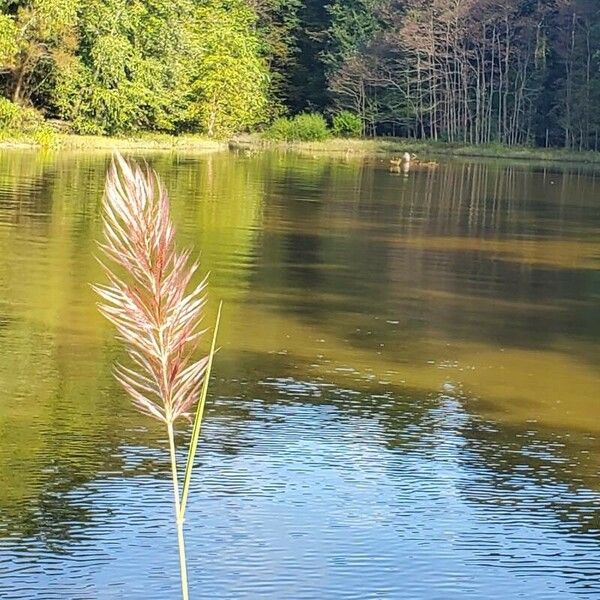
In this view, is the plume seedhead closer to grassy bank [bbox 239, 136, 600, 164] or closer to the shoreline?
the shoreline

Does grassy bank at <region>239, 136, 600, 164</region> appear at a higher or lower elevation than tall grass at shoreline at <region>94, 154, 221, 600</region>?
higher

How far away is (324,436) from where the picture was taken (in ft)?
27.7

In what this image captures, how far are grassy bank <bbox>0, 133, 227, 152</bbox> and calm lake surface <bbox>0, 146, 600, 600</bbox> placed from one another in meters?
25.2

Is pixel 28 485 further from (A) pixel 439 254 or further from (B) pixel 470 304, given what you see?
(A) pixel 439 254

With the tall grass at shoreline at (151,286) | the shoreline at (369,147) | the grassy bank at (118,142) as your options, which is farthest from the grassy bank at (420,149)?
the tall grass at shoreline at (151,286)

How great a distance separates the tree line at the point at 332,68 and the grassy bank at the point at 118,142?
92 centimetres

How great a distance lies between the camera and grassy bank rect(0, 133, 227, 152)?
46938 mm

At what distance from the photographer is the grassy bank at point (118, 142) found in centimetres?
4694

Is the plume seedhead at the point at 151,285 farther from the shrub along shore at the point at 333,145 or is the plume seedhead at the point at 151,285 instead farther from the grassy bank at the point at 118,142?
the shrub along shore at the point at 333,145

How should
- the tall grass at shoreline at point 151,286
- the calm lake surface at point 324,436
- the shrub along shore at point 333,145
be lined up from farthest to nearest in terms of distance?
1. the shrub along shore at point 333,145
2. the calm lake surface at point 324,436
3. the tall grass at shoreline at point 151,286

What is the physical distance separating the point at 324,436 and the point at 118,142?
138 ft

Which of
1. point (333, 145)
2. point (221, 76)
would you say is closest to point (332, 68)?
point (333, 145)

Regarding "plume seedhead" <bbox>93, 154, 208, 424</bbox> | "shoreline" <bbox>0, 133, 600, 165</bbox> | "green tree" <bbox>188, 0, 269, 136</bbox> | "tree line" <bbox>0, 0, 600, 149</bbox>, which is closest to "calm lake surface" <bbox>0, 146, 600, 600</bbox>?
"plume seedhead" <bbox>93, 154, 208, 424</bbox>

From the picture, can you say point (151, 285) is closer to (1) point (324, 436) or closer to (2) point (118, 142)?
(1) point (324, 436)
